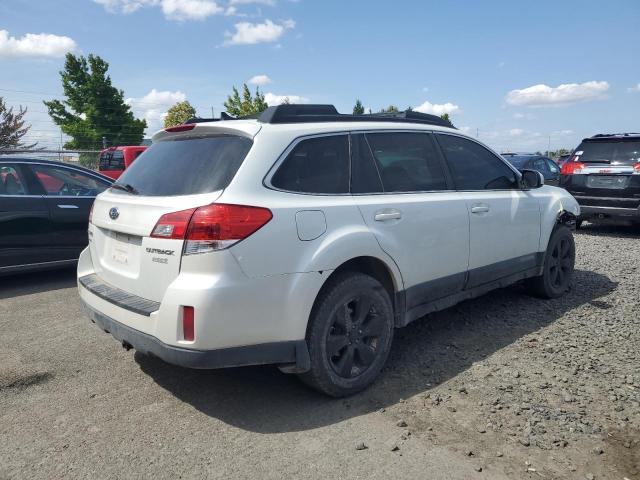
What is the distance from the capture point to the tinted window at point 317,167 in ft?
10.3

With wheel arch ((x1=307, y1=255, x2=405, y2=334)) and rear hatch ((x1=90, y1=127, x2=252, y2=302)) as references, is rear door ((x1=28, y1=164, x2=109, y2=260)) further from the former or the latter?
wheel arch ((x1=307, y1=255, x2=405, y2=334))

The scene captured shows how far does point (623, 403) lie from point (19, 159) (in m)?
6.62

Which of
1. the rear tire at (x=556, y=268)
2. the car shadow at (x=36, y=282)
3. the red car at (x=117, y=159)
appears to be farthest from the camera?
the red car at (x=117, y=159)

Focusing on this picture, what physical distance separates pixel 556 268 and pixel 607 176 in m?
4.93

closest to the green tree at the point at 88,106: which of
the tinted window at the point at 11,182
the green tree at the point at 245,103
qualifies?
the green tree at the point at 245,103

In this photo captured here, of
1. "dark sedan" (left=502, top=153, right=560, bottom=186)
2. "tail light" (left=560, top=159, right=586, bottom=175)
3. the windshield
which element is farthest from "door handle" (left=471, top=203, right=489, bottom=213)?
→ the windshield

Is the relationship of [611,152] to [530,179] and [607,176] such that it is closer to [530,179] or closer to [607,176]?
[607,176]

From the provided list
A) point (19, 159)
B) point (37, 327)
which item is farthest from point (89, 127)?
point (37, 327)

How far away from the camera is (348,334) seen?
3357 millimetres

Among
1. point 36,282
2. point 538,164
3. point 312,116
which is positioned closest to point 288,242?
point 312,116

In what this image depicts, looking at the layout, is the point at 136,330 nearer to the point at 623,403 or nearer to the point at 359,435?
the point at 359,435

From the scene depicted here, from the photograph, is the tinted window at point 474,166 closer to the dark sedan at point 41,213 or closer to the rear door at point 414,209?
the rear door at point 414,209

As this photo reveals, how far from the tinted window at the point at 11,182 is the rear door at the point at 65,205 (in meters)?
0.20

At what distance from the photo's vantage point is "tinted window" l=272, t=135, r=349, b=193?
3139 mm
